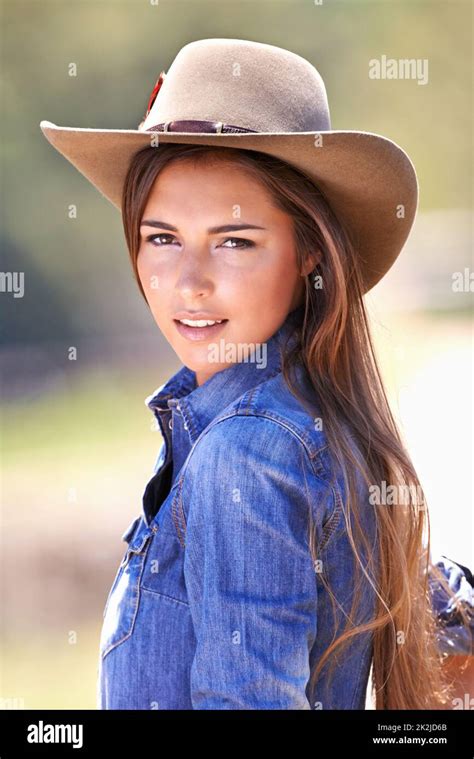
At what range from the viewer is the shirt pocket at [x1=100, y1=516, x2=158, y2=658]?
135cm

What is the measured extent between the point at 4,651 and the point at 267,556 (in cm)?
323

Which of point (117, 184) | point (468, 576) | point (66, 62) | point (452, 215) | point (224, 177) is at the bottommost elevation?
point (468, 576)

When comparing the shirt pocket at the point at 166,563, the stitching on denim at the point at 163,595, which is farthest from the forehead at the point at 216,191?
the stitching on denim at the point at 163,595

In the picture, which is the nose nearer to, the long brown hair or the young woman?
the young woman

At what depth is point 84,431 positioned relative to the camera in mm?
5629

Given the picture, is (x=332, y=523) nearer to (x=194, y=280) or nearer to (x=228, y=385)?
(x=228, y=385)

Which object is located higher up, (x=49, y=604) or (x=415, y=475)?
(x=415, y=475)

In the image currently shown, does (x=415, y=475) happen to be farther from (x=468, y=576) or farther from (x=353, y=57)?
(x=353, y=57)

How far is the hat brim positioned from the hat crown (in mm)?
58

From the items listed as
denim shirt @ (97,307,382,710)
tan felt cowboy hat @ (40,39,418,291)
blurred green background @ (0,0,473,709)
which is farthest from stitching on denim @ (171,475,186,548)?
blurred green background @ (0,0,473,709)

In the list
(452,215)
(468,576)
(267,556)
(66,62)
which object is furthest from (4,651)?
(452,215)

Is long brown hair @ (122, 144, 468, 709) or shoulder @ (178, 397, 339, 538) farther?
long brown hair @ (122, 144, 468, 709)
